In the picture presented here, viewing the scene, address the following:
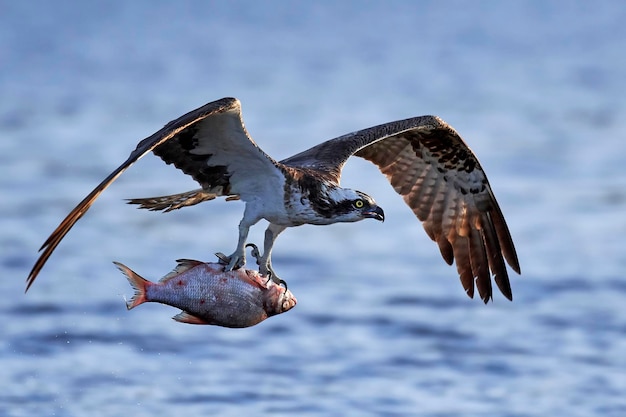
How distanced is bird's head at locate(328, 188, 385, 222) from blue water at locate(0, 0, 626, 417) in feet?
10.2

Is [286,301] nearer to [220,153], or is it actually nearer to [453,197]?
[220,153]

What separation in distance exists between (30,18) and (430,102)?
23.2ft

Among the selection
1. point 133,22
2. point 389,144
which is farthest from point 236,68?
point 389,144

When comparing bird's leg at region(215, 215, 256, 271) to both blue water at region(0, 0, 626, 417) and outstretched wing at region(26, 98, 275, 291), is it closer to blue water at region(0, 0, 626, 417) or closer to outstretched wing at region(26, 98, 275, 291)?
outstretched wing at region(26, 98, 275, 291)

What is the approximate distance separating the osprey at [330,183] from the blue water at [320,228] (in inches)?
65.4

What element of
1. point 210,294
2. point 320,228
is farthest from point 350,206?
point 320,228

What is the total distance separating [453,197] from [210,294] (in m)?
3.74

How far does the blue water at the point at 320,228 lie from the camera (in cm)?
1350

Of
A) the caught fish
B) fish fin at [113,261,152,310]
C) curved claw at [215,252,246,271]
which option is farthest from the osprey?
fish fin at [113,261,152,310]

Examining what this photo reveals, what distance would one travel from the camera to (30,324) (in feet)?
48.2

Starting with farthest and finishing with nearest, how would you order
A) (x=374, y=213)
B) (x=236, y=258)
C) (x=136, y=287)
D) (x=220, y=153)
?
(x=220, y=153)
(x=374, y=213)
(x=236, y=258)
(x=136, y=287)

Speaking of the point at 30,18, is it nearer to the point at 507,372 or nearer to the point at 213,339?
the point at 213,339

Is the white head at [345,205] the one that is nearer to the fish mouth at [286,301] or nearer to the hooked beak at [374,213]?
the hooked beak at [374,213]

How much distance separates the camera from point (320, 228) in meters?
18.2
